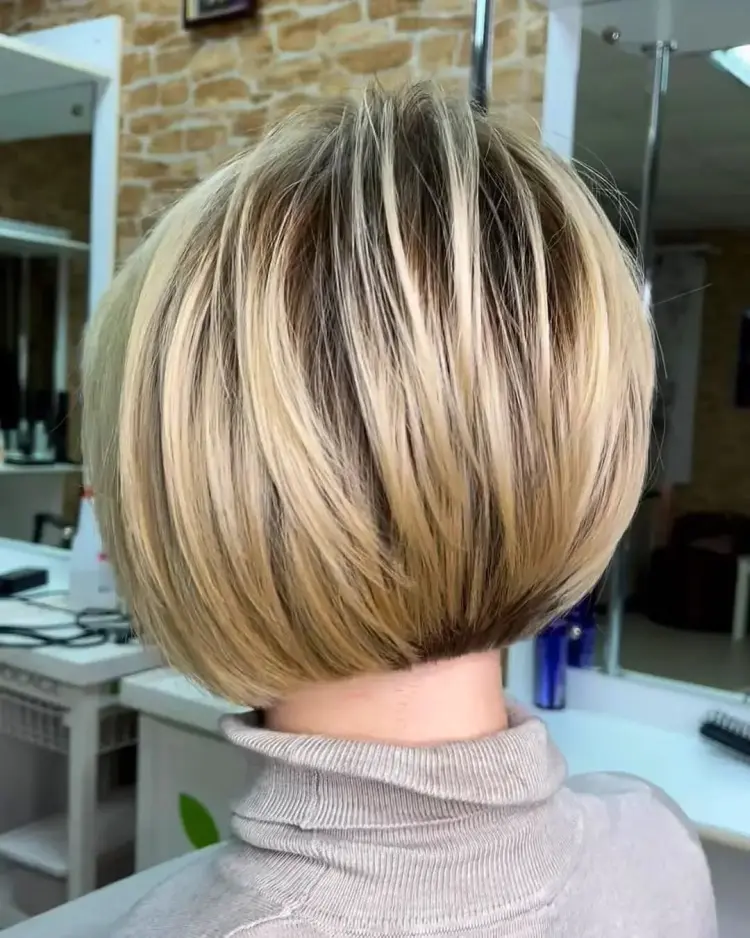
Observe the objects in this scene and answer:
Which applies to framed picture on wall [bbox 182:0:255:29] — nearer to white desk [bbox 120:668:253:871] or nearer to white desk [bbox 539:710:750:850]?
white desk [bbox 120:668:253:871]

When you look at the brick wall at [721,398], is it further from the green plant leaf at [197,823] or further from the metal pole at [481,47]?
the green plant leaf at [197,823]

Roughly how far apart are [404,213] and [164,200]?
140 cm

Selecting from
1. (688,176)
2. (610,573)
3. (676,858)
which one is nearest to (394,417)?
(676,858)

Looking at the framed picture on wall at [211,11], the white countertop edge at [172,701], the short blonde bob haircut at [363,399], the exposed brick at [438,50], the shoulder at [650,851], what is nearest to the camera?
the short blonde bob haircut at [363,399]

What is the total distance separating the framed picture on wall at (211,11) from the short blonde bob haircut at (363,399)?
49.5 inches

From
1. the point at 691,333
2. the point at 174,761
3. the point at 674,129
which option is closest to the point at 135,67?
the point at 674,129

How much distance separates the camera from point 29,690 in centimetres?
146

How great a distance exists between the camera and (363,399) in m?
0.41

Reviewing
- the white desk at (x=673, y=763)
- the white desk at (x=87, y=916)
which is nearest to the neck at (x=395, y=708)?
the white desk at (x=87, y=916)

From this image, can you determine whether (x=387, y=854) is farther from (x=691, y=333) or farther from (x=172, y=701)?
(x=691, y=333)

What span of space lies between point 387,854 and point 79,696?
107cm

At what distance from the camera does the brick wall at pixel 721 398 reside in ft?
4.45

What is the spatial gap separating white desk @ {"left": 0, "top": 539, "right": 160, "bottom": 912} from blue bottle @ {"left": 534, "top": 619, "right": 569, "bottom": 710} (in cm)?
56

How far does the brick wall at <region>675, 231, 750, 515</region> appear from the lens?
1.36 meters
